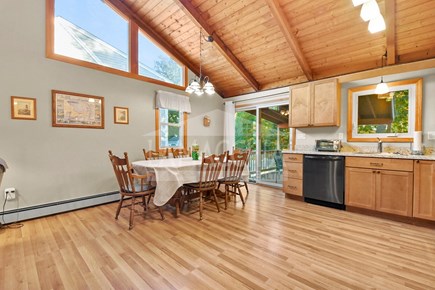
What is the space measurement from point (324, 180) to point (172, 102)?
3.36 m

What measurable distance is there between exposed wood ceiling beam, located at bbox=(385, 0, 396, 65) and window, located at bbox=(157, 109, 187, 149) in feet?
12.8

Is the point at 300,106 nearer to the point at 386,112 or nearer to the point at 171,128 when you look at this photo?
the point at 386,112

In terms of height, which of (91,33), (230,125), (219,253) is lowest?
(219,253)

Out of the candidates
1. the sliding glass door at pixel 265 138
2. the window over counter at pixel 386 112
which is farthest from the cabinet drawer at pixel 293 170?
the window over counter at pixel 386 112

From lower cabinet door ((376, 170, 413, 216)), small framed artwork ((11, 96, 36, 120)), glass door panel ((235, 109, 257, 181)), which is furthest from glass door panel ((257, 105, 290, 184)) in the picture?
small framed artwork ((11, 96, 36, 120))

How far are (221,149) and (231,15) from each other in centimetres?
334

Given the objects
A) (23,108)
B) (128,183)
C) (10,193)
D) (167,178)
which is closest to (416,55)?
(167,178)

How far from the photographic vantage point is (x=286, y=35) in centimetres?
325

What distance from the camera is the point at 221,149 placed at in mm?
5836

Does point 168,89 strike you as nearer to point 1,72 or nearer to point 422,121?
point 1,72

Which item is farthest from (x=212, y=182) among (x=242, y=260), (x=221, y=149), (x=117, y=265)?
(x=221, y=149)

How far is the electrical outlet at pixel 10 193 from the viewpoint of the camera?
8.78ft

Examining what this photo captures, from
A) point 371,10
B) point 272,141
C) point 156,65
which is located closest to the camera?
point 371,10

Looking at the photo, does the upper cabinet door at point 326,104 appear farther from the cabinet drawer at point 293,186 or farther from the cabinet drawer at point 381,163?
the cabinet drawer at point 293,186
